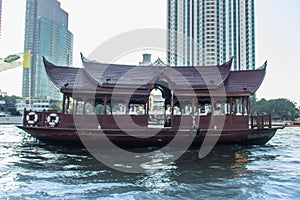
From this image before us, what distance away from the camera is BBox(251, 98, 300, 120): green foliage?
55.9m

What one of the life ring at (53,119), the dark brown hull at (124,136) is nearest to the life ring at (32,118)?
the dark brown hull at (124,136)

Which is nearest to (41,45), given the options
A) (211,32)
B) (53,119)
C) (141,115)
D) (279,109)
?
(211,32)

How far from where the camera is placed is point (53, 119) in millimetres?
11359

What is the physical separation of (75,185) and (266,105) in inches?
2303

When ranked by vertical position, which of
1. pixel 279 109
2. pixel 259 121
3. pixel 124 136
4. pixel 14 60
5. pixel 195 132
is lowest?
pixel 124 136

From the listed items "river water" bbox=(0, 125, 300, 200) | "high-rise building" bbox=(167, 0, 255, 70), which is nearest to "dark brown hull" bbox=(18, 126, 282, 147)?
"river water" bbox=(0, 125, 300, 200)

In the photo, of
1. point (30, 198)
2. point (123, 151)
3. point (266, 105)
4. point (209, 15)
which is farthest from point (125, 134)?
point (209, 15)

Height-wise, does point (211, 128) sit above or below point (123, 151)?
above

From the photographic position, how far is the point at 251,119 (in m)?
12.8

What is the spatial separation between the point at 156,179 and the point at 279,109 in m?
57.8

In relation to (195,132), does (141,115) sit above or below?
above

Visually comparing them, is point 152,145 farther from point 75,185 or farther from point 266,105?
point 266,105

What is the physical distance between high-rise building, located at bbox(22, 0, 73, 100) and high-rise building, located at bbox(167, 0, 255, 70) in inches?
1229

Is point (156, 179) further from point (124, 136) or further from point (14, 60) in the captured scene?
point (14, 60)
